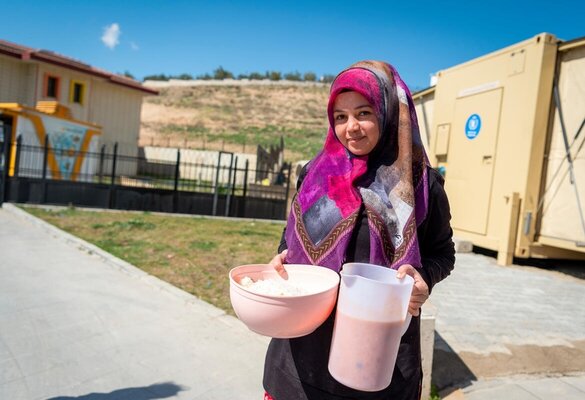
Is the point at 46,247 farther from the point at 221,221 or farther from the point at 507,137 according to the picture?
the point at 507,137

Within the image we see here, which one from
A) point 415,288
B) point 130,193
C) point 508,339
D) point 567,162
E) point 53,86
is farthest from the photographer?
point 53,86

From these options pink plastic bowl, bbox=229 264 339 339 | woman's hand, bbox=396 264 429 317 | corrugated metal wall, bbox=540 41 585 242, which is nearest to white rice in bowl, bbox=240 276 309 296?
pink plastic bowl, bbox=229 264 339 339

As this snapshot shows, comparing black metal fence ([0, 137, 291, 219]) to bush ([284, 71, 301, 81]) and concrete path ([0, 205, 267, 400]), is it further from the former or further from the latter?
bush ([284, 71, 301, 81])

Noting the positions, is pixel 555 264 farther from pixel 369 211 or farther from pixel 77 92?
pixel 77 92

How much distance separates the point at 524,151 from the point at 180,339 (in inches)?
239

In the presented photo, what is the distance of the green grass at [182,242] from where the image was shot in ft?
19.9

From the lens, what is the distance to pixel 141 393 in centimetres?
310

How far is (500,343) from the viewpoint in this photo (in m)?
3.90

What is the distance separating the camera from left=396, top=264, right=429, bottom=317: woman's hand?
4.45 ft

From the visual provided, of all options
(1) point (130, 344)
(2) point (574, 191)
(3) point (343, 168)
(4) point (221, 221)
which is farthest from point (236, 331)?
(4) point (221, 221)

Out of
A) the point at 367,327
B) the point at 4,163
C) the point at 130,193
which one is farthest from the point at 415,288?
the point at 4,163

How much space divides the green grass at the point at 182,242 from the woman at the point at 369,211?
338 centimetres

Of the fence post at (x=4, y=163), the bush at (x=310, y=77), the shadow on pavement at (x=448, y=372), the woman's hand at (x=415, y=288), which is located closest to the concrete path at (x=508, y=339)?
the shadow on pavement at (x=448, y=372)

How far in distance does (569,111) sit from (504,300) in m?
3.44
